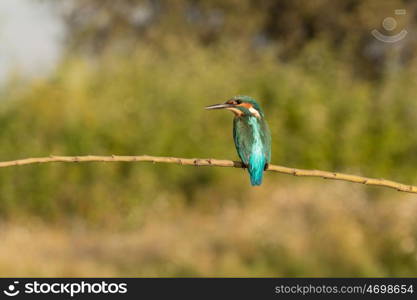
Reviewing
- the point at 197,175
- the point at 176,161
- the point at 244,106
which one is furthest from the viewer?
the point at 197,175

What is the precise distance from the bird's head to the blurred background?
281 cm

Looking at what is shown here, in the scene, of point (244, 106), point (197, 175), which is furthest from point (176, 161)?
point (197, 175)

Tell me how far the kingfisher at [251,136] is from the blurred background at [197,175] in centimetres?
277

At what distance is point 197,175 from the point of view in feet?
23.8

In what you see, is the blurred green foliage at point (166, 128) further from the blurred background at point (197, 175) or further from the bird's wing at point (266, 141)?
the bird's wing at point (266, 141)

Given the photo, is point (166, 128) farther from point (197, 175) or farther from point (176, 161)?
point (176, 161)

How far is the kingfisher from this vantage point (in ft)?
7.07

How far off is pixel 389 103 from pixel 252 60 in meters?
3.80

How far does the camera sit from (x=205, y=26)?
13695 millimetres

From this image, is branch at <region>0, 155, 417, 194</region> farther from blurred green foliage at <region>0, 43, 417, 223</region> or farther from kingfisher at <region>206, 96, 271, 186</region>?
blurred green foliage at <region>0, 43, 417, 223</region>

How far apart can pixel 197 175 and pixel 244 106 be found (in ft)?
16.5

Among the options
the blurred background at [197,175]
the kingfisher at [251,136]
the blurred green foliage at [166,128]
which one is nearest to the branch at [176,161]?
the kingfisher at [251,136]

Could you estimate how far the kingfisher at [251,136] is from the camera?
2154mm

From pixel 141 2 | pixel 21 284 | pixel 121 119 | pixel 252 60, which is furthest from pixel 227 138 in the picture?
pixel 141 2
